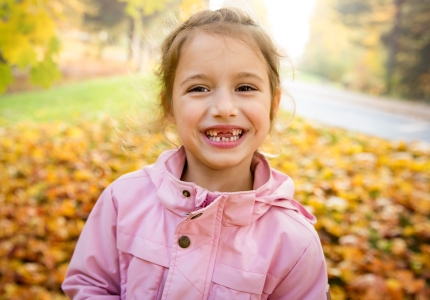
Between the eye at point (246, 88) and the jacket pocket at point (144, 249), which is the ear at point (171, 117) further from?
the jacket pocket at point (144, 249)

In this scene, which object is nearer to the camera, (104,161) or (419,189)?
(419,189)

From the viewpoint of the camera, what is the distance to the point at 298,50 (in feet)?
6.79

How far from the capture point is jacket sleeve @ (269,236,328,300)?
50.6 inches

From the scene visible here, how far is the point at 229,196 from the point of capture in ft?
4.17

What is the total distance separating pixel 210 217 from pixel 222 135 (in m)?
0.28

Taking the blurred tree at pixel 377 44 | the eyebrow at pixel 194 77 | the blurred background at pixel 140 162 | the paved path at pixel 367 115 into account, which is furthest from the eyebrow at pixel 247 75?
the blurred tree at pixel 377 44

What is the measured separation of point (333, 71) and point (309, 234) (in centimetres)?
1781

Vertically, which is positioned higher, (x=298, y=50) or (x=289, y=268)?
(x=298, y=50)

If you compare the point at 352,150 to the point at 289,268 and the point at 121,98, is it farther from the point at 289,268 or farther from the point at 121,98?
the point at 121,98

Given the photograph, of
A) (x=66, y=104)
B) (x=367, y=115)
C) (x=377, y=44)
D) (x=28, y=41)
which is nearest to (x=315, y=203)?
(x=28, y=41)

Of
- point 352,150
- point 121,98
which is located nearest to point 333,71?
point 121,98

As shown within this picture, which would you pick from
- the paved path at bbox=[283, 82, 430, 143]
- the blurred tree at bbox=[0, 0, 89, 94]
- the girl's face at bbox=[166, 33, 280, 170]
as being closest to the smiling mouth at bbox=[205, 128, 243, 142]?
the girl's face at bbox=[166, 33, 280, 170]

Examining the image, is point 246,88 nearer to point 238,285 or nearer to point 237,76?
point 237,76

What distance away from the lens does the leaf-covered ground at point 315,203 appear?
7.51 ft
